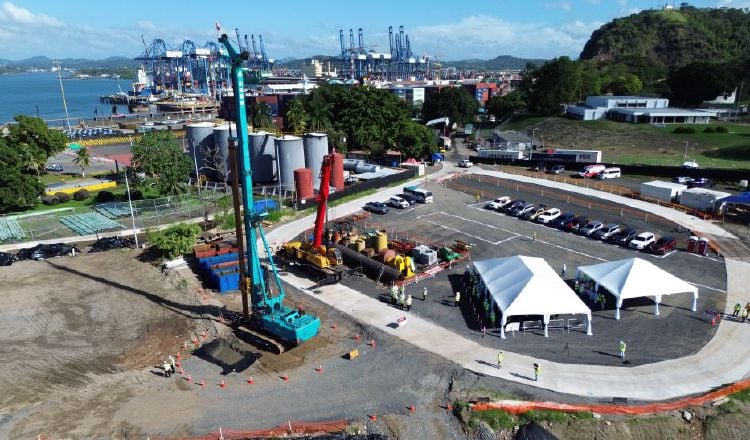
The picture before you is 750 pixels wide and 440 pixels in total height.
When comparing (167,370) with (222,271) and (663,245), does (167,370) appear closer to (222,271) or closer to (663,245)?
(222,271)

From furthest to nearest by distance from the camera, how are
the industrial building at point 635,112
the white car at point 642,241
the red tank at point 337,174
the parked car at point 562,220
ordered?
the industrial building at point 635,112 < the red tank at point 337,174 < the parked car at point 562,220 < the white car at point 642,241

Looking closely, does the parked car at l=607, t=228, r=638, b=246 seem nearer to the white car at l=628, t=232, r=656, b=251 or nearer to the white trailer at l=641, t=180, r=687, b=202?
the white car at l=628, t=232, r=656, b=251

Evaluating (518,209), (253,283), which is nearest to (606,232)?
(518,209)

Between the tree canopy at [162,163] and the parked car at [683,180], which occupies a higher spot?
the tree canopy at [162,163]

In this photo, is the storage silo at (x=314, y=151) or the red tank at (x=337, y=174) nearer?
the red tank at (x=337, y=174)

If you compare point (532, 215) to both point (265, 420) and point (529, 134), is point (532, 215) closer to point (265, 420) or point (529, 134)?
point (265, 420)

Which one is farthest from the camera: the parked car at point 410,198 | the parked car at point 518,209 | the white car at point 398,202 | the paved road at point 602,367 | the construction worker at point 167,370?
the parked car at point 410,198

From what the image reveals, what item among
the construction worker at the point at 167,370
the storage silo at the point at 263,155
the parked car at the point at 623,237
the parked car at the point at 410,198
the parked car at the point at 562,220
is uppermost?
the storage silo at the point at 263,155

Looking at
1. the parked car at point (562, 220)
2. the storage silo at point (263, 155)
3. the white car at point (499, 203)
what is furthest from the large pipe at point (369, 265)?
the storage silo at point (263, 155)

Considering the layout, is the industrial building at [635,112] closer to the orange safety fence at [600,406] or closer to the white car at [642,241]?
the white car at [642,241]
